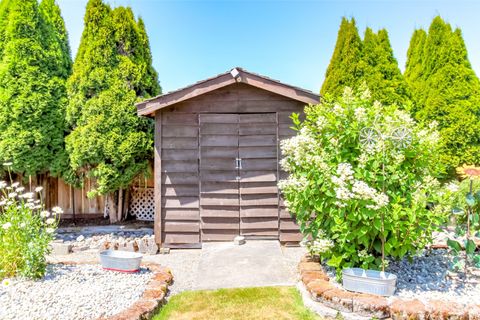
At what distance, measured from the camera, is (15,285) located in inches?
145

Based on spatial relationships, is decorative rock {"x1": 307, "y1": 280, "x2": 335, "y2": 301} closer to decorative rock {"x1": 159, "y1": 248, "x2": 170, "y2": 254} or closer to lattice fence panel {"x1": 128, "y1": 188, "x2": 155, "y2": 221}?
decorative rock {"x1": 159, "y1": 248, "x2": 170, "y2": 254}

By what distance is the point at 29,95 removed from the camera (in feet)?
23.6

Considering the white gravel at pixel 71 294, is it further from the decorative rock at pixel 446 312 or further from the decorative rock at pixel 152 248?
the decorative rock at pixel 446 312

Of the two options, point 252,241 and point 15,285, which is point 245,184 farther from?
point 15,285

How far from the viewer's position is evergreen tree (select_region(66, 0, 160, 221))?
696 centimetres

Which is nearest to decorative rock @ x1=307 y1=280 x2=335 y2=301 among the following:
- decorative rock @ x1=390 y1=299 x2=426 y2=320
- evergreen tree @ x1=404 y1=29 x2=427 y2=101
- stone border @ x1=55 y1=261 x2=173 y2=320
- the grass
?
the grass

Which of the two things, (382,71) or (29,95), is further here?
(382,71)

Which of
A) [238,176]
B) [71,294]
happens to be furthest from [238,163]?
[71,294]

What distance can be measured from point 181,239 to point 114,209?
2638mm

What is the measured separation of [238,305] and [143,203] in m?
5.10

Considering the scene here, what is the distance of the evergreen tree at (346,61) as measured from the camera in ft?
25.4

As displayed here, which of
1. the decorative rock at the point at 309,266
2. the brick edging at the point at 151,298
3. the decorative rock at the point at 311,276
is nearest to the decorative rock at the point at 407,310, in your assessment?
the decorative rock at the point at 311,276

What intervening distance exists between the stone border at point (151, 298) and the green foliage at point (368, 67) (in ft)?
17.4

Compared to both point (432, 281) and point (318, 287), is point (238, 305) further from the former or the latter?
point (432, 281)
